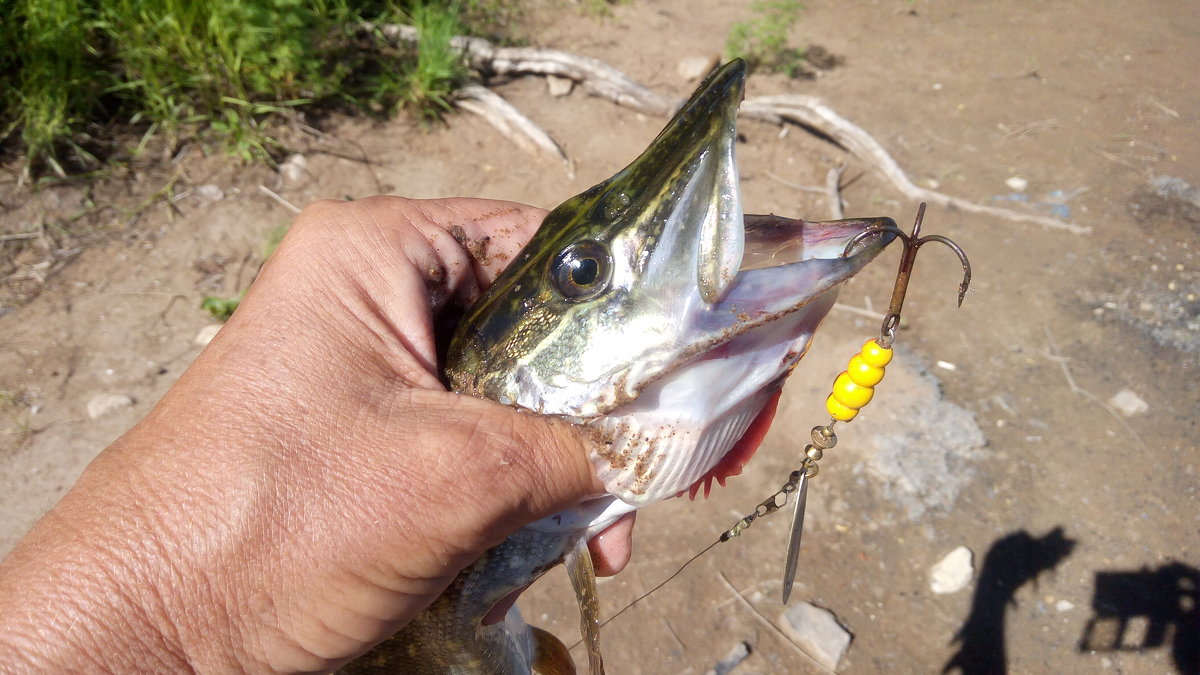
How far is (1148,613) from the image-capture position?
3.09 meters

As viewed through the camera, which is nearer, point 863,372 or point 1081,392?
point 863,372

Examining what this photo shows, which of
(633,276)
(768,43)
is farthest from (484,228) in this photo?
(768,43)

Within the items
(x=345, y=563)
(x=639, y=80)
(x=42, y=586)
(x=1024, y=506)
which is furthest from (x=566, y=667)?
(x=639, y=80)

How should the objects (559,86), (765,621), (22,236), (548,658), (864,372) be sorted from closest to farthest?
(864,372)
(548,658)
(765,621)
(22,236)
(559,86)

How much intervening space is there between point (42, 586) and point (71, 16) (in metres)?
3.92

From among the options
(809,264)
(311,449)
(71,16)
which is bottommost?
(71,16)

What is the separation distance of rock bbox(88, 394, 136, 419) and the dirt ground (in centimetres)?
3

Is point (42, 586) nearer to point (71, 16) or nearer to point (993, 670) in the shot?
point (993, 670)

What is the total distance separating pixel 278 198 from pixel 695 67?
3114 millimetres

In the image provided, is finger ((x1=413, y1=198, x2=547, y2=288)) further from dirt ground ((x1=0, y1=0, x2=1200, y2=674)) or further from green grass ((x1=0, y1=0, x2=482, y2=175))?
green grass ((x1=0, y1=0, x2=482, y2=175))

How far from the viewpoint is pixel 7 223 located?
156 inches

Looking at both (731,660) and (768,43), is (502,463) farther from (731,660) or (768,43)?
(768,43)

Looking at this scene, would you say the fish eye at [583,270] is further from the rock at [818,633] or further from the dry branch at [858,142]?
the dry branch at [858,142]

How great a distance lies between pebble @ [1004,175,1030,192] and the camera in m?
5.05
